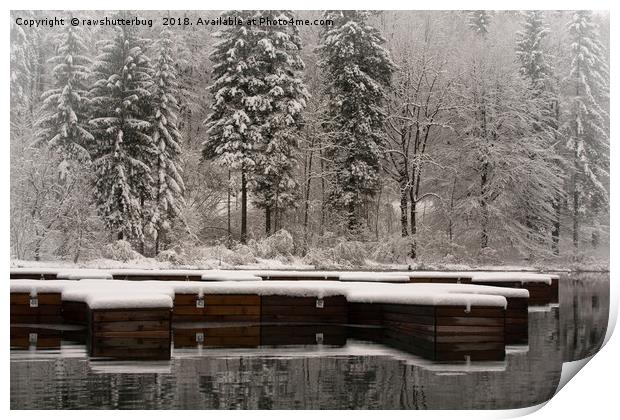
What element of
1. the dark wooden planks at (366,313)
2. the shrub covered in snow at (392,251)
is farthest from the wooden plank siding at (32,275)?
the shrub covered in snow at (392,251)

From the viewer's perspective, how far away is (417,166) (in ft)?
56.2

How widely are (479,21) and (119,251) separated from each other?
8.33 m

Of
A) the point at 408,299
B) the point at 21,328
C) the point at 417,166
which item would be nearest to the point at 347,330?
the point at 408,299

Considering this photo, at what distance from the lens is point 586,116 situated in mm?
14727

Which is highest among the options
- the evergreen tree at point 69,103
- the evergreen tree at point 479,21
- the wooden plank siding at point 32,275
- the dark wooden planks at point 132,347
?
the evergreen tree at point 479,21

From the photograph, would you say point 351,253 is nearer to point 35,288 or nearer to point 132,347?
point 35,288

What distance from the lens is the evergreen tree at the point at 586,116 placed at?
47.0 ft

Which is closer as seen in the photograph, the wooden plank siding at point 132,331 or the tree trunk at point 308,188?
the wooden plank siding at point 132,331

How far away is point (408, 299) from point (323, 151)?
9277 mm

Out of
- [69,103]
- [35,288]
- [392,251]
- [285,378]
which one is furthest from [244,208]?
[285,378]

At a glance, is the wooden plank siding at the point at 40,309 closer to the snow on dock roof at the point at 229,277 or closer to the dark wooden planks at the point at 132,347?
the dark wooden planks at the point at 132,347

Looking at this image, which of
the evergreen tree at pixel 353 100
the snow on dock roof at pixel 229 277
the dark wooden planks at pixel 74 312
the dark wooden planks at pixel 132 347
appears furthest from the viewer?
the evergreen tree at pixel 353 100

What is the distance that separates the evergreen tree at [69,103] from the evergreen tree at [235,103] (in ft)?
8.62

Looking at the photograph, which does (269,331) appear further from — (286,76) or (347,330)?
(286,76)
